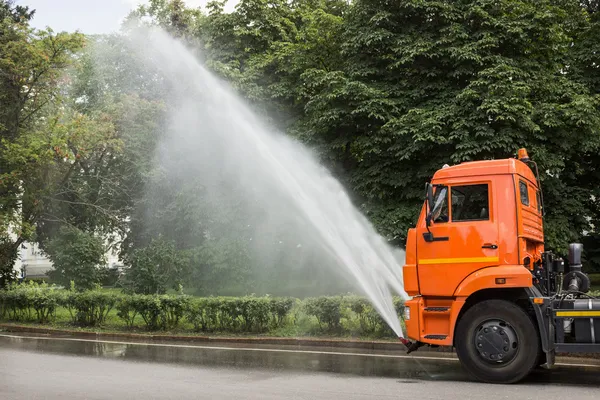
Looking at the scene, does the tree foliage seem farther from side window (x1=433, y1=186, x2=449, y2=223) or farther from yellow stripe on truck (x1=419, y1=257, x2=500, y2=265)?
yellow stripe on truck (x1=419, y1=257, x2=500, y2=265)

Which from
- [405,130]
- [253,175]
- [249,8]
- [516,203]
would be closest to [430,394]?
[516,203]

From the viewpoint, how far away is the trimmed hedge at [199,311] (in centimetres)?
1500

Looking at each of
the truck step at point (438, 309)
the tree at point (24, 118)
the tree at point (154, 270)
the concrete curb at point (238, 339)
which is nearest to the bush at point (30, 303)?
the concrete curb at point (238, 339)

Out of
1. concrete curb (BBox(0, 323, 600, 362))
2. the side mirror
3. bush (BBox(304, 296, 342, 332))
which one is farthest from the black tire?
bush (BBox(304, 296, 342, 332))

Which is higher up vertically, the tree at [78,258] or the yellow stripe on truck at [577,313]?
the tree at [78,258]

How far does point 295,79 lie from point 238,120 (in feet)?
20.9

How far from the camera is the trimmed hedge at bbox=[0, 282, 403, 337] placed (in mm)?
15000

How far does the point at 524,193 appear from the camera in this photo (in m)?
10.3

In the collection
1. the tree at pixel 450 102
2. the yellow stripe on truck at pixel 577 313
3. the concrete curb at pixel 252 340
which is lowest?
the concrete curb at pixel 252 340

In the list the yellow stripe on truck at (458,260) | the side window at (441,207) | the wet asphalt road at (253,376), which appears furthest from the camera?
the side window at (441,207)

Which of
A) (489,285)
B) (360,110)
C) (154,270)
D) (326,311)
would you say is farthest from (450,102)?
(489,285)

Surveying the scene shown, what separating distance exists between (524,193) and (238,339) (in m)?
8.35

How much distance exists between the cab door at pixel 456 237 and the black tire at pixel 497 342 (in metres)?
0.59

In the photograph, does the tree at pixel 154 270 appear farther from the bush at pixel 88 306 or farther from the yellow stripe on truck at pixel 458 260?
the yellow stripe on truck at pixel 458 260
